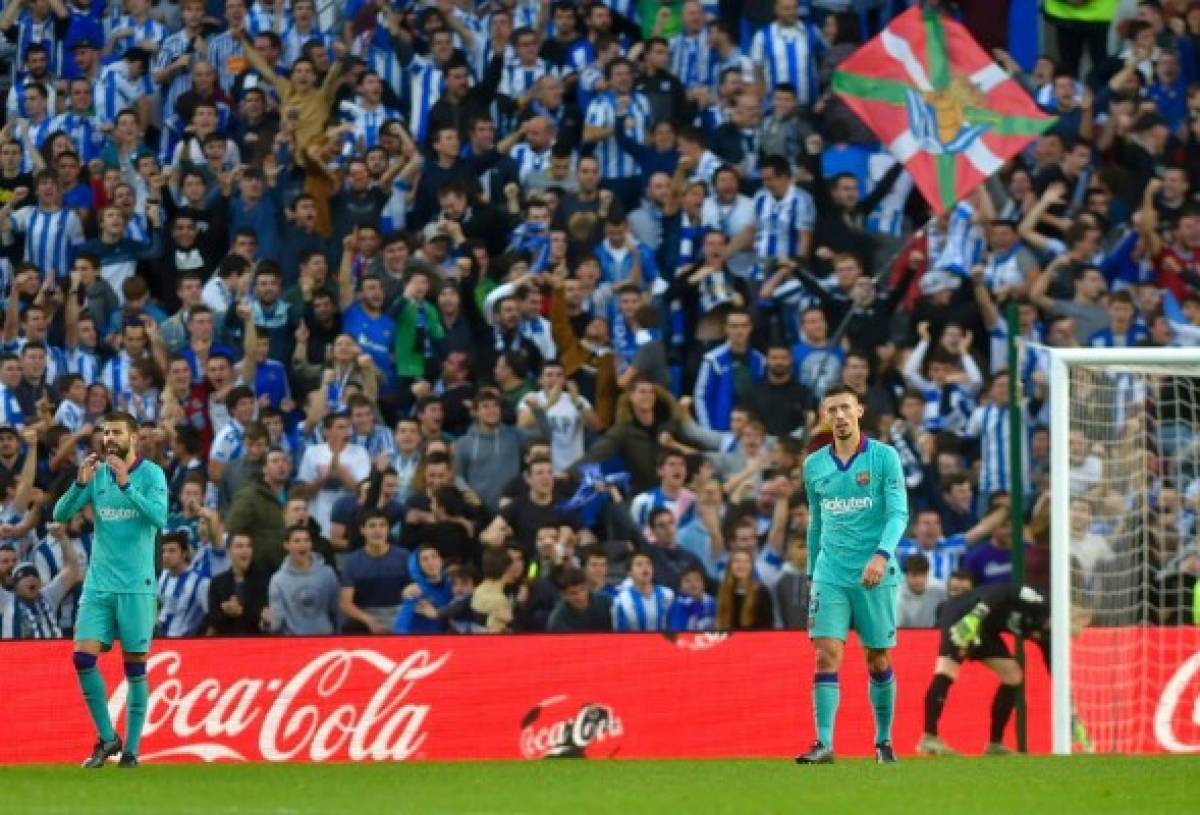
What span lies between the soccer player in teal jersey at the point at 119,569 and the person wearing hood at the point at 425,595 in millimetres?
3975

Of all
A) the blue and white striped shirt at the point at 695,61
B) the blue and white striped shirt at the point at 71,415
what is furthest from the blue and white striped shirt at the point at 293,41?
the blue and white striped shirt at the point at 71,415

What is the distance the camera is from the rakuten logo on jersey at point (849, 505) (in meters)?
14.0

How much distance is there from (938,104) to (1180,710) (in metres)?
5.99

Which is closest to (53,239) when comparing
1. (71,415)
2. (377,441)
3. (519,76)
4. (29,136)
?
(29,136)

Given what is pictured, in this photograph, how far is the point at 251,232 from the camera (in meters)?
22.3

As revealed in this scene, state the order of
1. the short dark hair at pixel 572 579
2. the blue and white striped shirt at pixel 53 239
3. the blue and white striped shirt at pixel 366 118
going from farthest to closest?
the blue and white striped shirt at pixel 366 118 → the blue and white striped shirt at pixel 53 239 → the short dark hair at pixel 572 579

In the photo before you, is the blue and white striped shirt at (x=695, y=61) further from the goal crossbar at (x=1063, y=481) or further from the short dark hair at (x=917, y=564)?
the goal crossbar at (x=1063, y=481)

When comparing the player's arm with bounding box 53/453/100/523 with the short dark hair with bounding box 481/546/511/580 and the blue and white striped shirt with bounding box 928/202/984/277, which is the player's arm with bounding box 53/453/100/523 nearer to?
the short dark hair with bounding box 481/546/511/580

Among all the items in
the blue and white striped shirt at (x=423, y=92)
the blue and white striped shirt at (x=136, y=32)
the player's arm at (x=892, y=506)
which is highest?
the blue and white striped shirt at (x=136, y=32)

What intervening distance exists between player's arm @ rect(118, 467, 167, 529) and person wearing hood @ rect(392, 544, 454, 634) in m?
4.25

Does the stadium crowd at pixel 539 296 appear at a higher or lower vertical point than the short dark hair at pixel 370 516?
higher

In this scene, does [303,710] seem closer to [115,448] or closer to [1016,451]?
[115,448]

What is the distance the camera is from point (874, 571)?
44.5 feet

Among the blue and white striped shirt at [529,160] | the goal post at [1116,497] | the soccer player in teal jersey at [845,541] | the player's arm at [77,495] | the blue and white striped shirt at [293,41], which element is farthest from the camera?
the blue and white striped shirt at [293,41]
